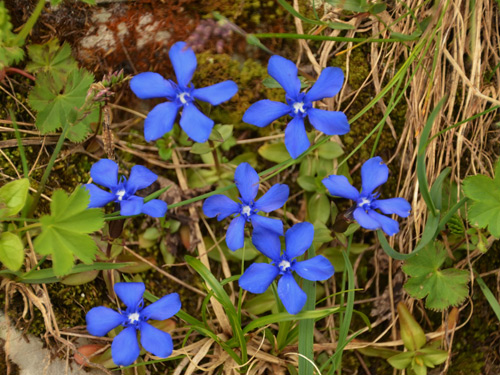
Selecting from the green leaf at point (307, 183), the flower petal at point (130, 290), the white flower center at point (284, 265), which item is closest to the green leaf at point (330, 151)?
the green leaf at point (307, 183)

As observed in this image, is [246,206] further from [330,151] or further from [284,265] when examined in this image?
[330,151]

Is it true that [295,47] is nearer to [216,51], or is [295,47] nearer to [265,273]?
[216,51]

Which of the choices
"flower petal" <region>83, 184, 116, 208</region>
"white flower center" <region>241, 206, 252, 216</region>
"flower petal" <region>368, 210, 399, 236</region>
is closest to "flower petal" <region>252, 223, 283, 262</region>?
"white flower center" <region>241, 206, 252, 216</region>

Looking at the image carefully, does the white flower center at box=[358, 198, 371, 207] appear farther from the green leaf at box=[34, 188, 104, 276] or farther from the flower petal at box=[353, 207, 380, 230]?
the green leaf at box=[34, 188, 104, 276]

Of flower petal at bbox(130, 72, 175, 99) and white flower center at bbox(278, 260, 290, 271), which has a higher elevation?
flower petal at bbox(130, 72, 175, 99)

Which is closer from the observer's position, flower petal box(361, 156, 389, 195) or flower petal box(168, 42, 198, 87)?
flower petal box(168, 42, 198, 87)

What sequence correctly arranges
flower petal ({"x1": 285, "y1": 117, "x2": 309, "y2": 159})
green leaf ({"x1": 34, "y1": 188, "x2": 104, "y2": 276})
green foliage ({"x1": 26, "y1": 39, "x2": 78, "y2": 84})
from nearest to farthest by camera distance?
green leaf ({"x1": 34, "y1": 188, "x2": 104, "y2": 276}) < flower petal ({"x1": 285, "y1": 117, "x2": 309, "y2": 159}) < green foliage ({"x1": 26, "y1": 39, "x2": 78, "y2": 84})

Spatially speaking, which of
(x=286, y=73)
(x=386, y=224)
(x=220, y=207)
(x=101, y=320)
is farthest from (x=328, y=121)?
(x=101, y=320)
